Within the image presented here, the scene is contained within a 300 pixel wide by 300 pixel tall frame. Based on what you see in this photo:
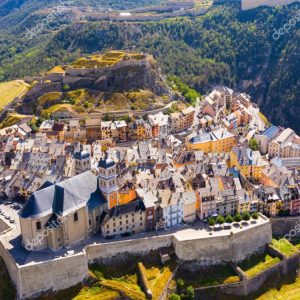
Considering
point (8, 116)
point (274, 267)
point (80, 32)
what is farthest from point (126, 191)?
point (80, 32)

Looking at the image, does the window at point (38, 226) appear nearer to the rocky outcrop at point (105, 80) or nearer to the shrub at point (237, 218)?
the shrub at point (237, 218)

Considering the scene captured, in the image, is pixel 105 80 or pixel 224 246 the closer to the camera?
pixel 224 246

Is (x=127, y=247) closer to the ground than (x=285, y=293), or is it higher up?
higher up

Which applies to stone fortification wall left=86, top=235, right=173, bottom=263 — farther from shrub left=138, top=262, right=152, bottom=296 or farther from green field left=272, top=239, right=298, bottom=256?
green field left=272, top=239, right=298, bottom=256

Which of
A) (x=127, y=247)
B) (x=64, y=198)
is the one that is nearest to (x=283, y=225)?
(x=127, y=247)

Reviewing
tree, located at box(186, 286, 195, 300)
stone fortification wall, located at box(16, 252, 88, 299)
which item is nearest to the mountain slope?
tree, located at box(186, 286, 195, 300)

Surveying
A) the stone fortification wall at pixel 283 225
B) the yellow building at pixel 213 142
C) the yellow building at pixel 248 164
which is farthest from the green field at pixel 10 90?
the stone fortification wall at pixel 283 225

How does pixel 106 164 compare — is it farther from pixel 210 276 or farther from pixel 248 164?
pixel 248 164
